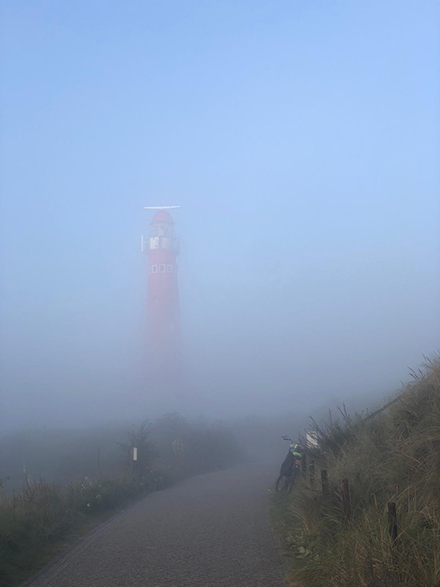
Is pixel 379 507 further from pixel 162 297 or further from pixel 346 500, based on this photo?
pixel 162 297

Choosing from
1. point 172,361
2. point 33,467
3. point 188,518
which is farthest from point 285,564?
point 172,361

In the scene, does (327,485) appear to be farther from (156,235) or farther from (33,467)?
(156,235)

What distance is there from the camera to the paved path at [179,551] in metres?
7.56

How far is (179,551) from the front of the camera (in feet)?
30.2

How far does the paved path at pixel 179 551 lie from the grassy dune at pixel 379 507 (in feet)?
1.93

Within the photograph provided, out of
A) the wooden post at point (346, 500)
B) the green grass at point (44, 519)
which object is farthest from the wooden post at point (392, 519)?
the green grass at point (44, 519)

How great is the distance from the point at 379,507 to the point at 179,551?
146 inches

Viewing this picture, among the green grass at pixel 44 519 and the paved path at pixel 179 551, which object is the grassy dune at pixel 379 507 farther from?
the green grass at pixel 44 519

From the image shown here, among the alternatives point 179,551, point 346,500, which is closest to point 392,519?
point 346,500

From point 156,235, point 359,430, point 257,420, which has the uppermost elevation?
point 156,235

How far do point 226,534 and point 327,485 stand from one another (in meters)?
3.00

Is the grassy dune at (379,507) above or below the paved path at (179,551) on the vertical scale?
above

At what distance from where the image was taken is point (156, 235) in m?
63.2

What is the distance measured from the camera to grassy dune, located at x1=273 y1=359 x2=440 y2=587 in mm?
5337
